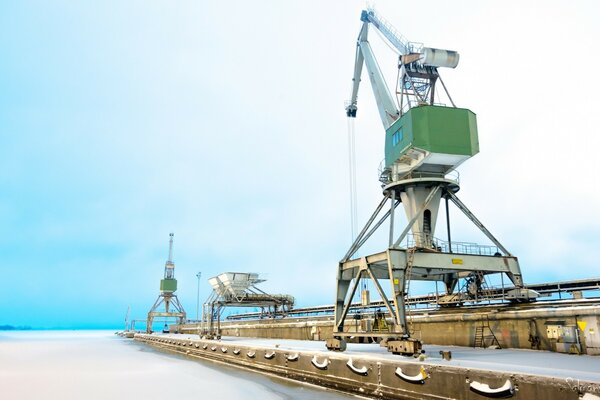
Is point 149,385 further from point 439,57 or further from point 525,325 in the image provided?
point 439,57

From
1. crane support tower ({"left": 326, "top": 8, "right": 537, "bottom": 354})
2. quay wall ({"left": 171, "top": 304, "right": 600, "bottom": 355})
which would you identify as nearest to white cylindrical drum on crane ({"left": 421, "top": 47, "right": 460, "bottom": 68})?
crane support tower ({"left": 326, "top": 8, "right": 537, "bottom": 354})

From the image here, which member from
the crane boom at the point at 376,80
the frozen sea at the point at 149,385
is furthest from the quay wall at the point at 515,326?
the crane boom at the point at 376,80

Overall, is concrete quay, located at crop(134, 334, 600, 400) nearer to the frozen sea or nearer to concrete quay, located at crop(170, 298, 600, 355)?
the frozen sea

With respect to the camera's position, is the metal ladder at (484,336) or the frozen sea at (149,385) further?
the metal ladder at (484,336)

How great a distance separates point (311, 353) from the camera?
21.0 meters

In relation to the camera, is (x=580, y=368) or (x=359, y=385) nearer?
(x=580, y=368)

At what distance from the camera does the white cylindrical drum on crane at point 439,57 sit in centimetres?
2927

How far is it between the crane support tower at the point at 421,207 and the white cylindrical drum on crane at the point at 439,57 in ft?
0.22

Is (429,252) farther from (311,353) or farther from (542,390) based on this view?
(542,390)

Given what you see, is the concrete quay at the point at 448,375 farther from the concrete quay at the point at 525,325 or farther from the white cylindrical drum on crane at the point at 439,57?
the white cylindrical drum on crane at the point at 439,57

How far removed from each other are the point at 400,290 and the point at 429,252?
10.0ft

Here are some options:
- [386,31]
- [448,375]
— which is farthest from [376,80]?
[448,375]

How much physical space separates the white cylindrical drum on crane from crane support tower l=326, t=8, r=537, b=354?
68 mm

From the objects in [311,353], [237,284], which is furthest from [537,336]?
[237,284]
